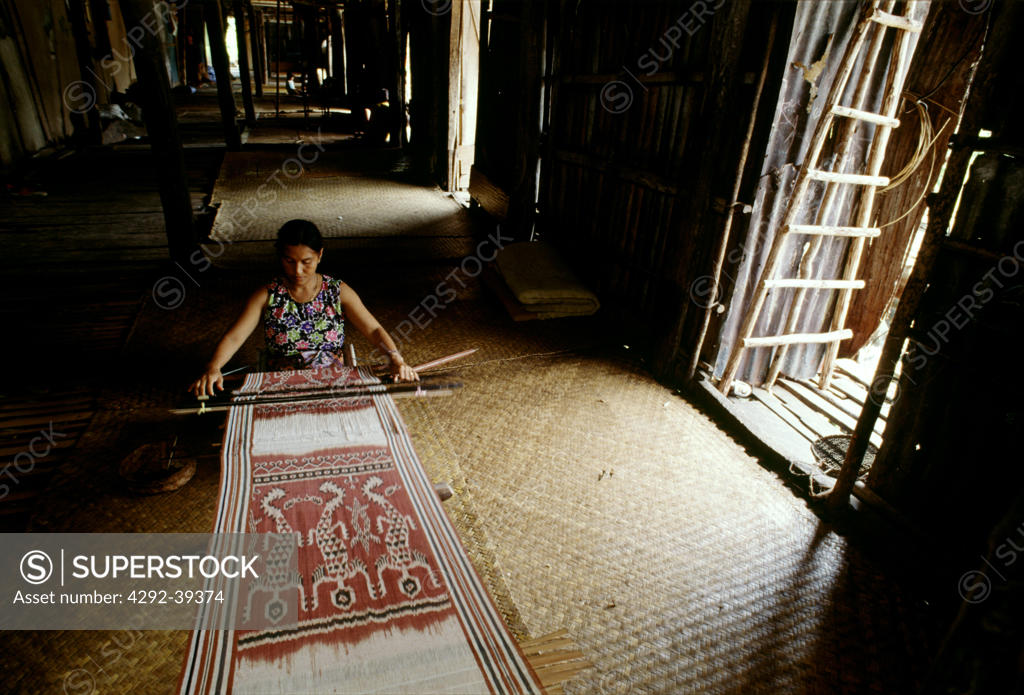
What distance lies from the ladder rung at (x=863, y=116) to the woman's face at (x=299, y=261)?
3159 millimetres

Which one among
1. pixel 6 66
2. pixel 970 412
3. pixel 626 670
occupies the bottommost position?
pixel 626 670

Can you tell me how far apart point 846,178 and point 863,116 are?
1.21 feet

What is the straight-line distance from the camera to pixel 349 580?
1.56m

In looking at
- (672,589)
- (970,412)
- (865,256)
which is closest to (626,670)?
(672,589)

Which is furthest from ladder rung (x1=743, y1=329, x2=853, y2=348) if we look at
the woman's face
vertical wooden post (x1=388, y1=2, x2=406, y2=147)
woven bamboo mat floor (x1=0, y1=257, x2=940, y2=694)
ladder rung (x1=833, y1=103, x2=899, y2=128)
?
vertical wooden post (x1=388, y1=2, x2=406, y2=147)

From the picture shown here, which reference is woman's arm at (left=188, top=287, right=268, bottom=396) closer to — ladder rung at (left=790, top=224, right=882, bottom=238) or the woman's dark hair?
the woman's dark hair

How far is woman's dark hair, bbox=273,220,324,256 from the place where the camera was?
2.54 meters

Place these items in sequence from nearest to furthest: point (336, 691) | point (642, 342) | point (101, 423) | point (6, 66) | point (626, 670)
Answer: point (336, 691)
point (626, 670)
point (101, 423)
point (642, 342)
point (6, 66)

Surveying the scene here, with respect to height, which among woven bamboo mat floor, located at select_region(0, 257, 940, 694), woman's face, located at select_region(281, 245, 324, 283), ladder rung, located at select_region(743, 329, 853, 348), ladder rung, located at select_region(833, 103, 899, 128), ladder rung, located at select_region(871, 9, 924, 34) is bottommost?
woven bamboo mat floor, located at select_region(0, 257, 940, 694)

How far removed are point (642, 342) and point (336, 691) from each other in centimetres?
363

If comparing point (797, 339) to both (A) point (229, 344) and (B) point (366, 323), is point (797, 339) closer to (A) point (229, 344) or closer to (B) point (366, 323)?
(B) point (366, 323)

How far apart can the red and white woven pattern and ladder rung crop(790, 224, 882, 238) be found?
290cm

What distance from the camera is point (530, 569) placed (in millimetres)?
2334

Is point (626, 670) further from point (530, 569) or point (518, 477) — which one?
point (518, 477)
